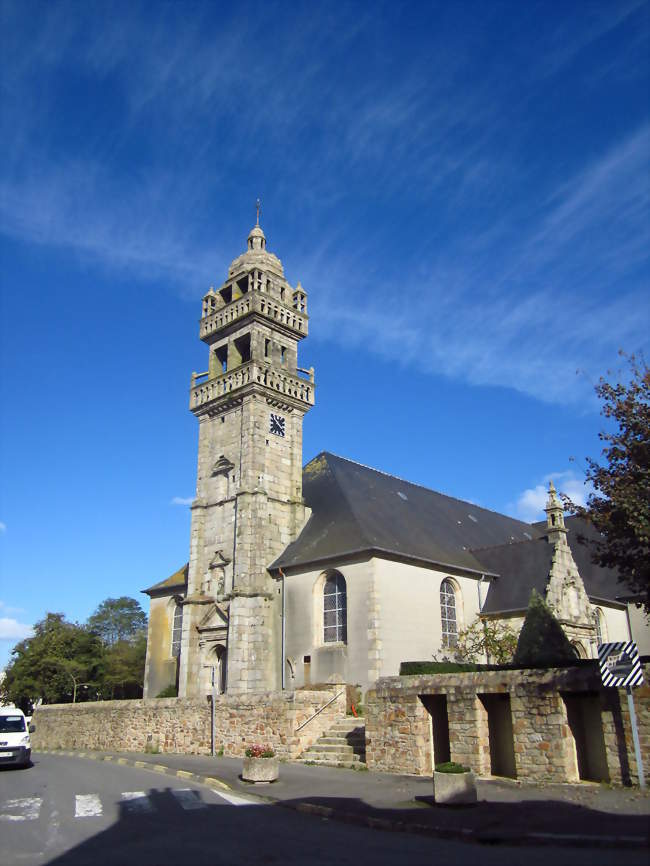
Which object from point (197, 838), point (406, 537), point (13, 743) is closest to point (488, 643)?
point (406, 537)

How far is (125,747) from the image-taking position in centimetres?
2492

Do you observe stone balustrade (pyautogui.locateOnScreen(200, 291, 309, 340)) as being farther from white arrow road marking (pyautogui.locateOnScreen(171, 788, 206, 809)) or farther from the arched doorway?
white arrow road marking (pyautogui.locateOnScreen(171, 788, 206, 809))

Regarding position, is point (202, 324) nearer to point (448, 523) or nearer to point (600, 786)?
point (448, 523)

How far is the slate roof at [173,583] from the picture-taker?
33.9 meters

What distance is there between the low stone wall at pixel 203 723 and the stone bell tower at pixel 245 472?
10.3ft

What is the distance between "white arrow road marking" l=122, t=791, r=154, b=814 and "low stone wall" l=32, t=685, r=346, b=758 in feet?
18.4

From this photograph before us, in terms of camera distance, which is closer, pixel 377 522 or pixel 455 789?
pixel 455 789

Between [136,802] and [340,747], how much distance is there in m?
6.59

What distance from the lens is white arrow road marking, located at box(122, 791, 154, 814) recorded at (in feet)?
37.6

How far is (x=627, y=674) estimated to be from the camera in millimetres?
11047

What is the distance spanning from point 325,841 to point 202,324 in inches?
1094

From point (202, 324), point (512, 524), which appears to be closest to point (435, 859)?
point (202, 324)

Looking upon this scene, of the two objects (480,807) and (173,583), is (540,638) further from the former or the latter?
(173,583)

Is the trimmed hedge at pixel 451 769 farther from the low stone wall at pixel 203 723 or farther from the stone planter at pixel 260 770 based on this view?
the low stone wall at pixel 203 723
